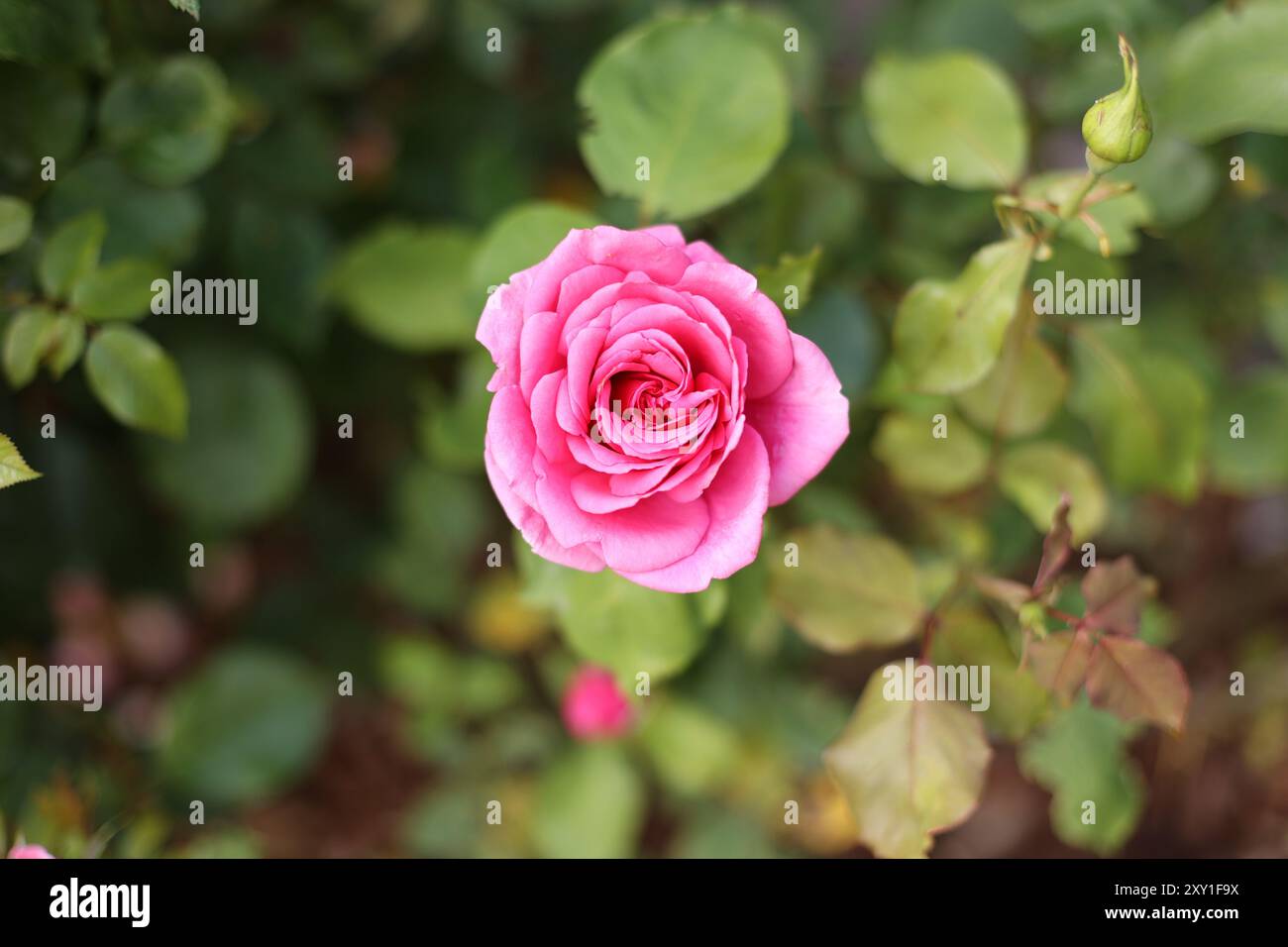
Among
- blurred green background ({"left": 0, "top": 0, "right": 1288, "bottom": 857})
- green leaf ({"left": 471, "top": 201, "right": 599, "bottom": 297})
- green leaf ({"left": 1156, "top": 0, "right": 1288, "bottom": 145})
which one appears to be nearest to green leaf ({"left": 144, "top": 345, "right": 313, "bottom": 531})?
blurred green background ({"left": 0, "top": 0, "right": 1288, "bottom": 857})

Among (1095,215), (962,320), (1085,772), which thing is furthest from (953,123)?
(1085,772)

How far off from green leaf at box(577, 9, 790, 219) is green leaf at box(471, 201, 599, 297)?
0.30ft

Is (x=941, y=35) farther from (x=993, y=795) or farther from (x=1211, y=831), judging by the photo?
(x=1211, y=831)

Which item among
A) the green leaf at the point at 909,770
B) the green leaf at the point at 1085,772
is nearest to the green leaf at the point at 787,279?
the green leaf at the point at 909,770

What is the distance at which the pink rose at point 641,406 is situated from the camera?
2.45ft

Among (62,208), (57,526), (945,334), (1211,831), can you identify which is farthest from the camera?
(1211,831)

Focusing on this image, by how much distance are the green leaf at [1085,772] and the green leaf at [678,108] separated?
873 millimetres

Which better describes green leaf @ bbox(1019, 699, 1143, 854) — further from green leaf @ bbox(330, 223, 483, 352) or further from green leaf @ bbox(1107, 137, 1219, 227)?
green leaf @ bbox(330, 223, 483, 352)

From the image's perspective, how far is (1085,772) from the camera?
4.24 feet

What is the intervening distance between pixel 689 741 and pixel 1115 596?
88 centimetres

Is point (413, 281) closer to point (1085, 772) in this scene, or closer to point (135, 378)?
point (135, 378)
